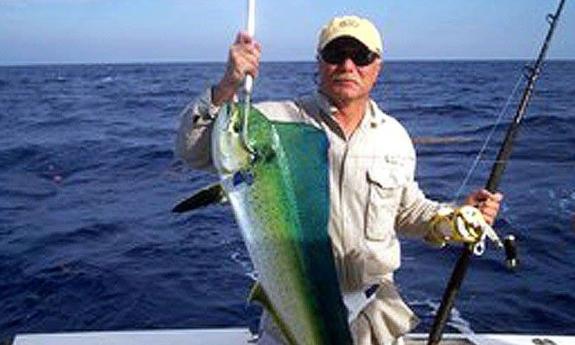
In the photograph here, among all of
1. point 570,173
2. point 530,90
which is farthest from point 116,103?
point 530,90

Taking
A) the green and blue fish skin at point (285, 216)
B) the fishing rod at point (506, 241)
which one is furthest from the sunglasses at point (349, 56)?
the fishing rod at point (506, 241)

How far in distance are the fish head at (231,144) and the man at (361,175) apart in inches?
21.5

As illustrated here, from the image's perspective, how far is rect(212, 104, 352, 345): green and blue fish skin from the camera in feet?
6.93

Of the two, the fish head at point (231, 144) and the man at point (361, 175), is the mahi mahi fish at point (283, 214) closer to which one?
the fish head at point (231, 144)

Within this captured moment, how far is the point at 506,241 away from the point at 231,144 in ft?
6.45

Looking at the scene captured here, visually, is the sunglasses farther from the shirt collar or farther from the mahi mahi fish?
the mahi mahi fish

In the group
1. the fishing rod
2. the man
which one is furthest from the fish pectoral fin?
the fishing rod

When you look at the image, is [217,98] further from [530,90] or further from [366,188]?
[530,90]

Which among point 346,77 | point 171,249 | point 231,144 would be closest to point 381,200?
point 346,77

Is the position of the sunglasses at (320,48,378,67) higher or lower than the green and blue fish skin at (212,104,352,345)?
higher

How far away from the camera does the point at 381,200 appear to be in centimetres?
291

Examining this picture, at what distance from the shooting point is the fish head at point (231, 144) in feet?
6.89

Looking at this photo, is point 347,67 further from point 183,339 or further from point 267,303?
point 183,339

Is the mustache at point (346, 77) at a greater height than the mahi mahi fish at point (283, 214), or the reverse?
the mustache at point (346, 77)
